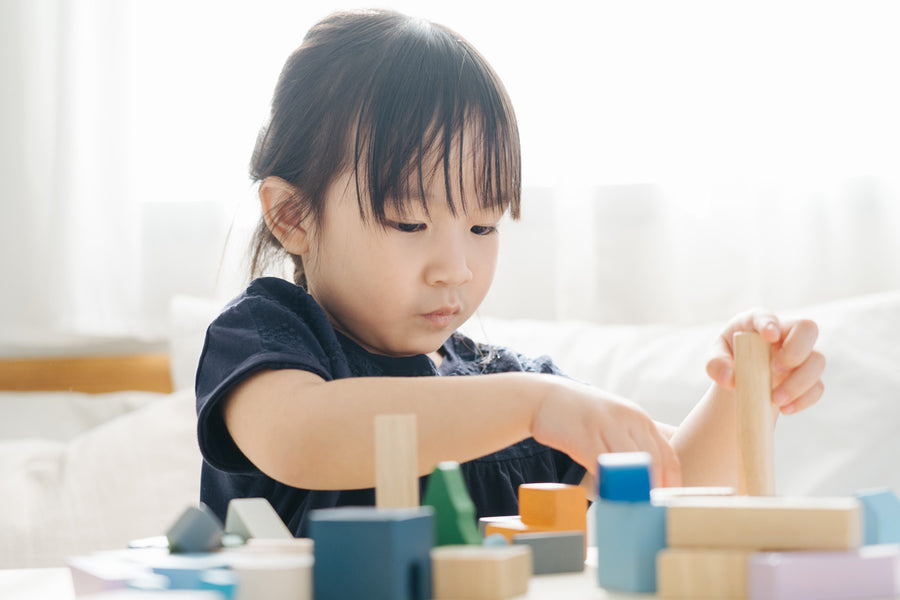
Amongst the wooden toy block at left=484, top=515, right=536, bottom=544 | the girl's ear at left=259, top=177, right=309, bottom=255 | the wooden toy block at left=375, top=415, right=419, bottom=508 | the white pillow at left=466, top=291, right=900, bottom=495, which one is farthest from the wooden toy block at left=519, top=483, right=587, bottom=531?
the white pillow at left=466, top=291, right=900, bottom=495

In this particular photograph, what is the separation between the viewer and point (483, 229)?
799mm

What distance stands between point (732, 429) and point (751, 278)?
77 centimetres

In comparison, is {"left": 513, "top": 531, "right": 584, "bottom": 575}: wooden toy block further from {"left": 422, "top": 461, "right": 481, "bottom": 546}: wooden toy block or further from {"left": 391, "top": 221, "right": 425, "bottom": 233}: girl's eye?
{"left": 391, "top": 221, "right": 425, "bottom": 233}: girl's eye

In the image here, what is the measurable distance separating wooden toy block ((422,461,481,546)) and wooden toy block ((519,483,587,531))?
3.6 inches

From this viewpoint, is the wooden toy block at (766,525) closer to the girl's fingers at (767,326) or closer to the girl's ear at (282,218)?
the girl's fingers at (767,326)

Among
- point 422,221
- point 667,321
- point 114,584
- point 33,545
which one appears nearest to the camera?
point 114,584

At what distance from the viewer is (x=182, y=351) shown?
4.59 ft

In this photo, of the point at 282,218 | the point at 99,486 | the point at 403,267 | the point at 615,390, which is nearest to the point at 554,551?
the point at 403,267

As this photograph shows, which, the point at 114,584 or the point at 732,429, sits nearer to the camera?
the point at 114,584

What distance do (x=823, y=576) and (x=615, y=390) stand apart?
867mm

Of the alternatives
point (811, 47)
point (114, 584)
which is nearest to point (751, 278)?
point (811, 47)

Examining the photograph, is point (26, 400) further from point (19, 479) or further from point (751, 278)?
point (751, 278)

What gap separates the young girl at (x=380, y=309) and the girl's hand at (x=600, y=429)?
0.01 metres

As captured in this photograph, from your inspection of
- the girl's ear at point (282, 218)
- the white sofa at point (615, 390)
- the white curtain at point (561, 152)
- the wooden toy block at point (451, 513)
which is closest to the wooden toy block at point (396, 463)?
the wooden toy block at point (451, 513)
